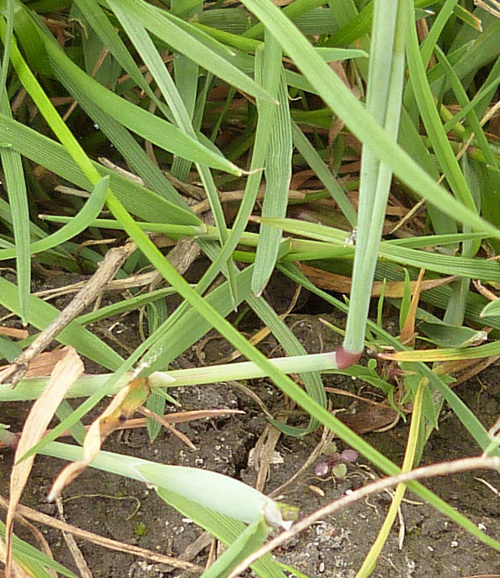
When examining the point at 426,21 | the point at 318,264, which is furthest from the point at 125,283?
the point at 426,21

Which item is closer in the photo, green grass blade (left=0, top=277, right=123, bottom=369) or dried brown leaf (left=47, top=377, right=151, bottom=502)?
dried brown leaf (left=47, top=377, right=151, bottom=502)

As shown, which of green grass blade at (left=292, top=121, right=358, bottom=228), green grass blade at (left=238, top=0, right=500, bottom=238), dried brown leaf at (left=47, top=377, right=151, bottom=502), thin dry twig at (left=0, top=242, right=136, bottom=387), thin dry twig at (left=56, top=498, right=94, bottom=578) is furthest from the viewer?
green grass blade at (left=292, top=121, right=358, bottom=228)

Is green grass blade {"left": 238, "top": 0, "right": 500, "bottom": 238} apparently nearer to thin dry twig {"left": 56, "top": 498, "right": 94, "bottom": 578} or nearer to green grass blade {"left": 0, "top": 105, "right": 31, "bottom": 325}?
green grass blade {"left": 0, "top": 105, "right": 31, "bottom": 325}

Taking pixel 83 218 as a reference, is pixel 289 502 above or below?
below

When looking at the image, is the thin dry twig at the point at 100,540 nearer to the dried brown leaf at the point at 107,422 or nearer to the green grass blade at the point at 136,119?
the dried brown leaf at the point at 107,422

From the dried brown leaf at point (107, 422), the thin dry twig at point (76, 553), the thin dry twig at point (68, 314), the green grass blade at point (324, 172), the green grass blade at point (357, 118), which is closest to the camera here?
the green grass blade at point (357, 118)

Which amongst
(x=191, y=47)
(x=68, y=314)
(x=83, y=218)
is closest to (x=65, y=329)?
(x=68, y=314)

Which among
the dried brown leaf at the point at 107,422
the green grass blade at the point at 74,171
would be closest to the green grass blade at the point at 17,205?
the green grass blade at the point at 74,171

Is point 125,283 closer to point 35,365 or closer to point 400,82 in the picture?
point 35,365

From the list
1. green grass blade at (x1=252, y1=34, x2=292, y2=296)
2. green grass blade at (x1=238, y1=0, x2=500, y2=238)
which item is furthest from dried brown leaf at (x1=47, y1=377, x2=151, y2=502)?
green grass blade at (x1=238, y1=0, x2=500, y2=238)

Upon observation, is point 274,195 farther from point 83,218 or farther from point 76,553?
point 76,553

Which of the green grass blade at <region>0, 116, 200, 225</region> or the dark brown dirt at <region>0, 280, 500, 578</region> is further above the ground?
the green grass blade at <region>0, 116, 200, 225</region>
